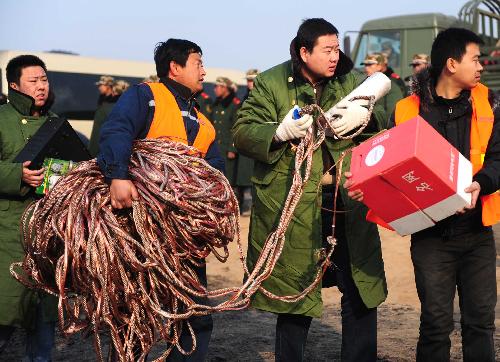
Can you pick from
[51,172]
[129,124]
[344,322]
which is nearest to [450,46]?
[344,322]

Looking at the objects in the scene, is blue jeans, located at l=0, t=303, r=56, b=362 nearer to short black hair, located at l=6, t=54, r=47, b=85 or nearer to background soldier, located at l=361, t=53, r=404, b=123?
short black hair, located at l=6, t=54, r=47, b=85

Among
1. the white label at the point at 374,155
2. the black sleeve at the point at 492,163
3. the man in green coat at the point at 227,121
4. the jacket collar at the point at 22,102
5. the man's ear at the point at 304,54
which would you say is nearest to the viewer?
the white label at the point at 374,155

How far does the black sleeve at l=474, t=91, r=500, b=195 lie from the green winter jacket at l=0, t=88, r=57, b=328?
2341 mm

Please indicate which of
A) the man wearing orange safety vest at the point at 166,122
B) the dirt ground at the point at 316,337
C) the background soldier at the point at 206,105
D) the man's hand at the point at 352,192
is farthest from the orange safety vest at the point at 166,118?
the background soldier at the point at 206,105

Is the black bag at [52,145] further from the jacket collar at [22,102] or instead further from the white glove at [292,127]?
the white glove at [292,127]

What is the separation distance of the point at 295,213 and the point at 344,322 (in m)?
0.65

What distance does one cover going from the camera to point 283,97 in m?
4.43

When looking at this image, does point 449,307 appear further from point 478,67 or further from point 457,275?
point 478,67

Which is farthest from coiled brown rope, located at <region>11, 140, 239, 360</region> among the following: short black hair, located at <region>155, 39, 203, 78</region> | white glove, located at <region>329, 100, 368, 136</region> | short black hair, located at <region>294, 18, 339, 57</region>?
short black hair, located at <region>294, 18, 339, 57</region>

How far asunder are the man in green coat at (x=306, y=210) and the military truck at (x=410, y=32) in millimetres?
10829

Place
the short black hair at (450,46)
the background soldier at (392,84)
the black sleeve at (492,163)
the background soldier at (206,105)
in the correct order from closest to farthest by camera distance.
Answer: the black sleeve at (492,163), the short black hair at (450,46), the background soldier at (392,84), the background soldier at (206,105)

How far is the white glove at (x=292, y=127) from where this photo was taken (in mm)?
4125

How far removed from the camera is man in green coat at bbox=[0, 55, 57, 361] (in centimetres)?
477

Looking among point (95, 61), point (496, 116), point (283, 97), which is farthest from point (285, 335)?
point (95, 61)
